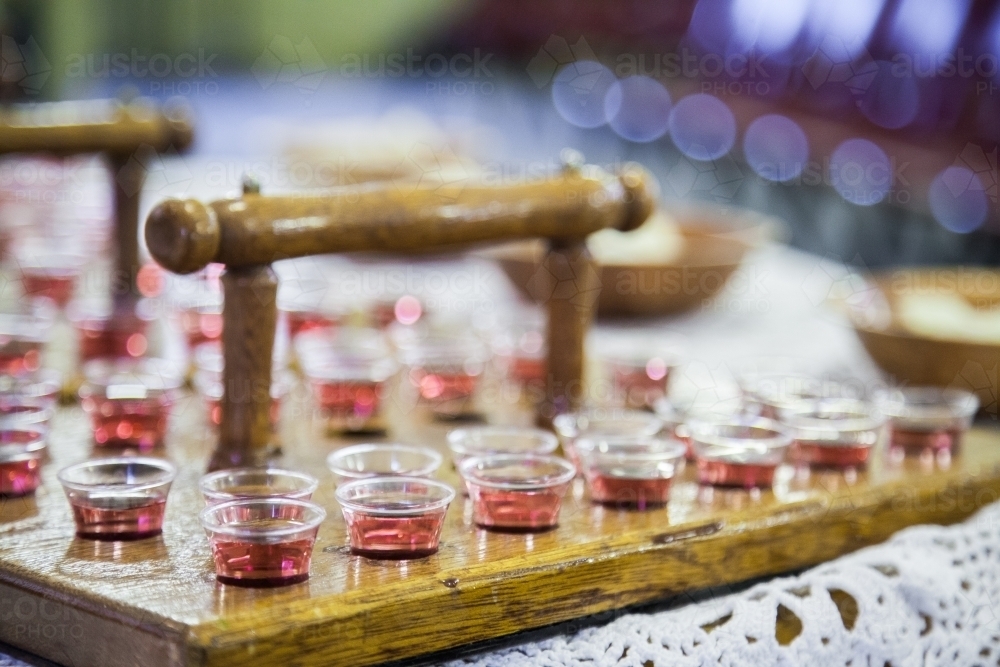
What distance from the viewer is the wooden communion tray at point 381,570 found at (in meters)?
0.84

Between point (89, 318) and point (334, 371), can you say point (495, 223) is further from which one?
point (89, 318)

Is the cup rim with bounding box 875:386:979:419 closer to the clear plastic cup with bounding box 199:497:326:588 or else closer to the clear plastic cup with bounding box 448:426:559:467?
the clear plastic cup with bounding box 448:426:559:467

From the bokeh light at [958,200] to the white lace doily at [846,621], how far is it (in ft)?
9.51

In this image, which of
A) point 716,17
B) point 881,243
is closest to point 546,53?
point 716,17

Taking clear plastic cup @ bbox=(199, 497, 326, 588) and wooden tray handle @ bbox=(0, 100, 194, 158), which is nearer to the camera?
clear plastic cup @ bbox=(199, 497, 326, 588)

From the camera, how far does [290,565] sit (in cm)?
89

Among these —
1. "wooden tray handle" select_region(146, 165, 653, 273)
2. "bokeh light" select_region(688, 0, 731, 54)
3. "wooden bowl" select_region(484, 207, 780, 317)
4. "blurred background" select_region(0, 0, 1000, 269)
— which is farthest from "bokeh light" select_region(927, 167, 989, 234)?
"wooden tray handle" select_region(146, 165, 653, 273)

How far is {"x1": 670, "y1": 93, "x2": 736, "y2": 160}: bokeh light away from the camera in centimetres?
545

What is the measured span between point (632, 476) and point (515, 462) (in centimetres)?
11

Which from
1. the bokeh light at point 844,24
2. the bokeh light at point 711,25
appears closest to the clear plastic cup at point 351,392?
the bokeh light at point 844,24

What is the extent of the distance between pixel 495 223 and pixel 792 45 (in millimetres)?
4371

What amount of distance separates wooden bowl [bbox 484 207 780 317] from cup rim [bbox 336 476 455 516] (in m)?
1.07

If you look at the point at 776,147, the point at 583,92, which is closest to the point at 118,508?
the point at 776,147

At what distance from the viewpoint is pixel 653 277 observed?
6.89 feet
